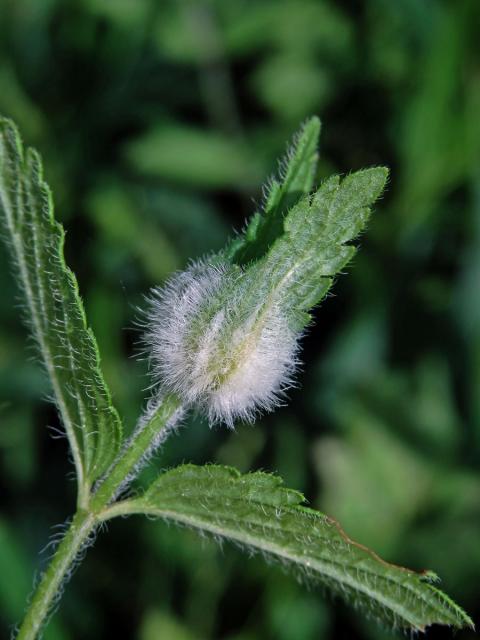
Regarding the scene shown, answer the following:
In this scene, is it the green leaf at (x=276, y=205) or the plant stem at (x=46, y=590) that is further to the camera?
the green leaf at (x=276, y=205)

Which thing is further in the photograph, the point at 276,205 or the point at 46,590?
the point at 276,205

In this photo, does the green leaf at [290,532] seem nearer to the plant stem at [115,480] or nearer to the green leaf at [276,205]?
the plant stem at [115,480]

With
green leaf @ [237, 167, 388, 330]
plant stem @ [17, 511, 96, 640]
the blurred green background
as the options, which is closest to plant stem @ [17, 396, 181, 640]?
plant stem @ [17, 511, 96, 640]

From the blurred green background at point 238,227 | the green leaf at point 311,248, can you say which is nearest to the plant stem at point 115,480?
the green leaf at point 311,248

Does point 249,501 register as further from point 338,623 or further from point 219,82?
point 219,82

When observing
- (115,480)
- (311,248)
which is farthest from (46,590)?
(311,248)

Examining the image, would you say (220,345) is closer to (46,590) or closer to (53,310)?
(53,310)

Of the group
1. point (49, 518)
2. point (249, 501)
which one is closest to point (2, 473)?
point (49, 518)

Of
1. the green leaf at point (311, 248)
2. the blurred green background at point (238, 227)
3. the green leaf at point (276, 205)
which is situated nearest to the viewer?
the green leaf at point (311, 248)
